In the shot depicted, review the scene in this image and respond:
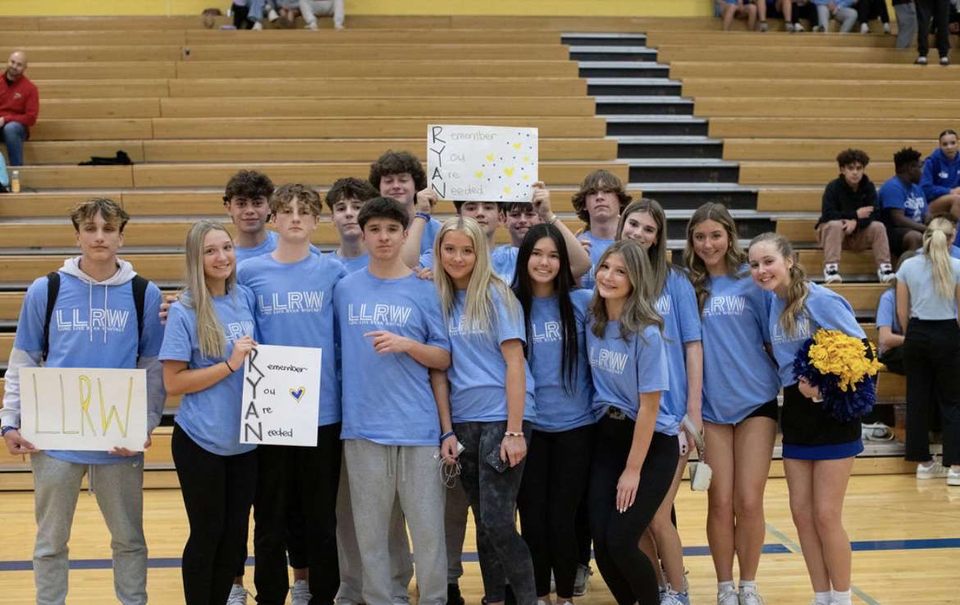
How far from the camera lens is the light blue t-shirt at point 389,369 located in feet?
11.2

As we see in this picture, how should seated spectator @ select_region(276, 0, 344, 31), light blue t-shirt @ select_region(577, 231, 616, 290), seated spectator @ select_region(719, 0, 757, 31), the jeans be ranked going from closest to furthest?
light blue t-shirt @ select_region(577, 231, 616, 290) → the jeans → seated spectator @ select_region(276, 0, 344, 31) → seated spectator @ select_region(719, 0, 757, 31)

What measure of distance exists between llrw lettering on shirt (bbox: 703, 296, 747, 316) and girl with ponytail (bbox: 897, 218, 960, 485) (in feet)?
8.01

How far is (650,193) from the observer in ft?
26.1

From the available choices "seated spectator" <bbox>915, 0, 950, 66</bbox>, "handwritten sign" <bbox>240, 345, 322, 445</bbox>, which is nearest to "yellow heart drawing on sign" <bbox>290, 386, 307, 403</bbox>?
"handwritten sign" <bbox>240, 345, 322, 445</bbox>

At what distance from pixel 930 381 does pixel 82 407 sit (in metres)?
4.50

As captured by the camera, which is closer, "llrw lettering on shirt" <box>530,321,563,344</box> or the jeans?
"llrw lettering on shirt" <box>530,321,563,344</box>

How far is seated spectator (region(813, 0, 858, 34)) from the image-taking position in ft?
35.6

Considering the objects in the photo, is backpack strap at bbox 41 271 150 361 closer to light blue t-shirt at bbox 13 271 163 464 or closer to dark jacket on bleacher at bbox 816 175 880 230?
light blue t-shirt at bbox 13 271 163 464

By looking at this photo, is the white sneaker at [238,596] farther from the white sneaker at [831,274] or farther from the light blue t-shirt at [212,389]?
the white sneaker at [831,274]

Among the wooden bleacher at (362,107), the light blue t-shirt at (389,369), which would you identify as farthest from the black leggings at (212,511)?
the wooden bleacher at (362,107)

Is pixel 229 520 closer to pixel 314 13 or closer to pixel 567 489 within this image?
pixel 567 489

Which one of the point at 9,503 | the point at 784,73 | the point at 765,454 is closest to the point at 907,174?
the point at 784,73

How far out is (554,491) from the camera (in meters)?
3.52

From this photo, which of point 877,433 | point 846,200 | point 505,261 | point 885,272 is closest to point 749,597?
point 505,261
